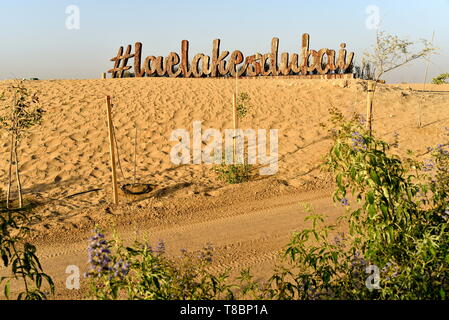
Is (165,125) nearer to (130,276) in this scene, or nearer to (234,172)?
(234,172)

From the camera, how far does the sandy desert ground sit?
27.0ft

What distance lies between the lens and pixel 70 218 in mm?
9180

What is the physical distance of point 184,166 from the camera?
42.7 ft

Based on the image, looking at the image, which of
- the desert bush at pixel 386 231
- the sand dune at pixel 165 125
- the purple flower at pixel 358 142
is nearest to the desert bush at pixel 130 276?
the desert bush at pixel 386 231

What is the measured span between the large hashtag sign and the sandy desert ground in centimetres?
351

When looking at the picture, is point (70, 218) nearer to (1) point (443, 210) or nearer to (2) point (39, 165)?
(2) point (39, 165)

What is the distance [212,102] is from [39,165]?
9.13m

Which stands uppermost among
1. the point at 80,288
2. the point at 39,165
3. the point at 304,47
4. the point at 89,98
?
the point at 304,47

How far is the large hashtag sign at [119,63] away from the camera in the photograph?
26.6 metres

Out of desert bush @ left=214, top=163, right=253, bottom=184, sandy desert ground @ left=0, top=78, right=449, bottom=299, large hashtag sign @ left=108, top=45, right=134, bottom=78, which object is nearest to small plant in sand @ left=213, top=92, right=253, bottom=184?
desert bush @ left=214, top=163, right=253, bottom=184

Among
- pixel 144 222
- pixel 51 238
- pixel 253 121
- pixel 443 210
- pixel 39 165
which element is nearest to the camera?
pixel 443 210

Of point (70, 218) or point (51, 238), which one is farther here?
point (70, 218)

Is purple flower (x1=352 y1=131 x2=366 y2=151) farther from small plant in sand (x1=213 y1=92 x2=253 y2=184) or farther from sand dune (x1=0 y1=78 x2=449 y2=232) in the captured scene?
small plant in sand (x1=213 y1=92 x2=253 y2=184)
